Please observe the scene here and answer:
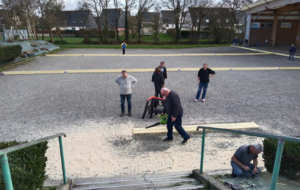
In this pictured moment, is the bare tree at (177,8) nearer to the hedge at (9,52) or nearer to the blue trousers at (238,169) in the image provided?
the hedge at (9,52)

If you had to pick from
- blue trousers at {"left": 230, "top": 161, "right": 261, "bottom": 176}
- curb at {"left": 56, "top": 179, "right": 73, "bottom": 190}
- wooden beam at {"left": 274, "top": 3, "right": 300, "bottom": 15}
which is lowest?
curb at {"left": 56, "top": 179, "right": 73, "bottom": 190}

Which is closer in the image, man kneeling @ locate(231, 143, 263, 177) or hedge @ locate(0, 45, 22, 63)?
man kneeling @ locate(231, 143, 263, 177)

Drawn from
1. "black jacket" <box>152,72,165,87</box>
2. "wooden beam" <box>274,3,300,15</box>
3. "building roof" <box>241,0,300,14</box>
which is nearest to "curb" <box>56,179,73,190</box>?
"black jacket" <box>152,72,165,87</box>

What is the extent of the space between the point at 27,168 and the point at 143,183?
6.25 feet

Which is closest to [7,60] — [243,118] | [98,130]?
[98,130]

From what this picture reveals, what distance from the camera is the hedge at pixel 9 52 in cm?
1637

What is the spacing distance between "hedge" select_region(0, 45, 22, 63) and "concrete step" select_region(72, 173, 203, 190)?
15927mm

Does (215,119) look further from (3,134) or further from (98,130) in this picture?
(3,134)

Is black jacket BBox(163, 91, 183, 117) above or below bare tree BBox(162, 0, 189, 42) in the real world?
below

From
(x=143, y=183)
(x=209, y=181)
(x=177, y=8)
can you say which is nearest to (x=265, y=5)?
(x=177, y=8)

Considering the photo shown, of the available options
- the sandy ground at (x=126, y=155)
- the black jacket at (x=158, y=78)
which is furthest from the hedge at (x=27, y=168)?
the black jacket at (x=158, y=78)

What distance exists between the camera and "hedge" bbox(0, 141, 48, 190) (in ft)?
8.43

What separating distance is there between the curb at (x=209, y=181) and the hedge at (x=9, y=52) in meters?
17.1

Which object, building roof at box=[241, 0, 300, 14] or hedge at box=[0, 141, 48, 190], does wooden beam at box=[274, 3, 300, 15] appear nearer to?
building roof at box=[241, 0, 300, 14]
